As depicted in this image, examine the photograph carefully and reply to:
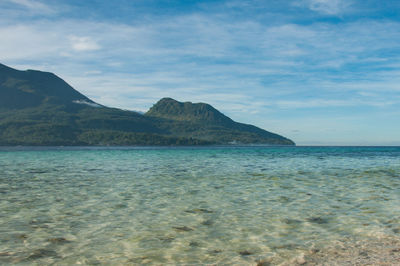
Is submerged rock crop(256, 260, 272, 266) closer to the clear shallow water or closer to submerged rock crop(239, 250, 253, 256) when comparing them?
the clear shallow water

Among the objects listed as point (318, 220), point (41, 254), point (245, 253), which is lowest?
point (41, 254)

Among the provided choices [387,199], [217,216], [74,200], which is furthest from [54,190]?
[387,199]

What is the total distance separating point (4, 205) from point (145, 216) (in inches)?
265

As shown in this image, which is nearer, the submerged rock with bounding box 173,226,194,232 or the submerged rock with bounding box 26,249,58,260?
the submerged rock with bounding box 26,249,58,260

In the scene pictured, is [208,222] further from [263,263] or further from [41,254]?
[41,254]

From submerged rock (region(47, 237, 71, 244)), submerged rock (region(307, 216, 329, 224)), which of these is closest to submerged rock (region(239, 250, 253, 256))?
submerged rock (region(307, 216, 329, 224))

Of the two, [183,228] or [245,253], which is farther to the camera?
[183,228]

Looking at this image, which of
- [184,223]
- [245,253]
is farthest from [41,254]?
[245,253]

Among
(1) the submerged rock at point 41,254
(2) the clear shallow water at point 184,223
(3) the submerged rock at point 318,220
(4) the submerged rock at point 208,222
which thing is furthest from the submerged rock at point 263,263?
(1) the submerged rock at point 41,254

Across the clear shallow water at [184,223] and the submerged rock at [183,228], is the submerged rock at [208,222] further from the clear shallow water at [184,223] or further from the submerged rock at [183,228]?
the submerged rock at [183,228]

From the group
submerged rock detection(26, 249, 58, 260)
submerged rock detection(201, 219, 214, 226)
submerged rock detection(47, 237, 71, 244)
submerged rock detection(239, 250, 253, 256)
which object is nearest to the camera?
submerged rock detection(26, 249, 58, 260)

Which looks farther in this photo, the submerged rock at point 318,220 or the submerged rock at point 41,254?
the submerged rock at point 318,220

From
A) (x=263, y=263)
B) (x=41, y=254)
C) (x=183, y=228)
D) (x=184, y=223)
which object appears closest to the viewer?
(x=263, y=263)

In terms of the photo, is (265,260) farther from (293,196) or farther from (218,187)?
(218,187)
